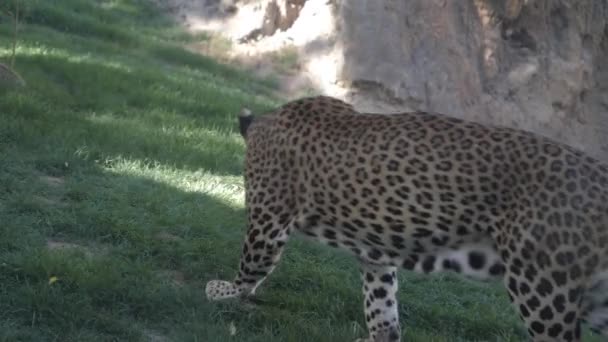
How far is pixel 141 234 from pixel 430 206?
117 inches

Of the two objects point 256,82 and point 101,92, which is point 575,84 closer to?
point 256,82

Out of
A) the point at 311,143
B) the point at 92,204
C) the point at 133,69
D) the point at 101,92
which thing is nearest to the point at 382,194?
the point at 311,143

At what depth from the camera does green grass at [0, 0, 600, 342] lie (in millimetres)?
6383

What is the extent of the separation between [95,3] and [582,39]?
9649 millimetres

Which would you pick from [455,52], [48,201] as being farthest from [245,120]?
[455,52]

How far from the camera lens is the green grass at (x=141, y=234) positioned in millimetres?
6383

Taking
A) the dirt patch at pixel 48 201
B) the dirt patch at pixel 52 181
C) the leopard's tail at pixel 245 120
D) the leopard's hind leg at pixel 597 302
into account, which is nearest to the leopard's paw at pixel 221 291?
the leopard's tail at pixel 245 120

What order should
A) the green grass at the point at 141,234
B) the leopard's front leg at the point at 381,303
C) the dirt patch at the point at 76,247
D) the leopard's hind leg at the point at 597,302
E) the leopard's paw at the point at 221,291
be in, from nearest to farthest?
the leopard's hind leg at the point at 597,302
the green grass at the point at 141,234
the leopard's front leg at the point at 381,303
the leopard's paw at the point at 221,291
the dirt patch at the point at 76,247

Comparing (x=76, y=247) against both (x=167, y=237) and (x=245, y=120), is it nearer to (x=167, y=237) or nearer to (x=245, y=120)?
(x=167, y=237)

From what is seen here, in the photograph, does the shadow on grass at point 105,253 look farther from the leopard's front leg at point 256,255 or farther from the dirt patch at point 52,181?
the leopard's front leg at point 256,255

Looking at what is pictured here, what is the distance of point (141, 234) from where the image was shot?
7.75 meters

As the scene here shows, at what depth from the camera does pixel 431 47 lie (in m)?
17.2

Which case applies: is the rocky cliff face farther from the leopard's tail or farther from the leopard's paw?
the leopard's paw

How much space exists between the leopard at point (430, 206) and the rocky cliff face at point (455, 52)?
9674 millimetres
